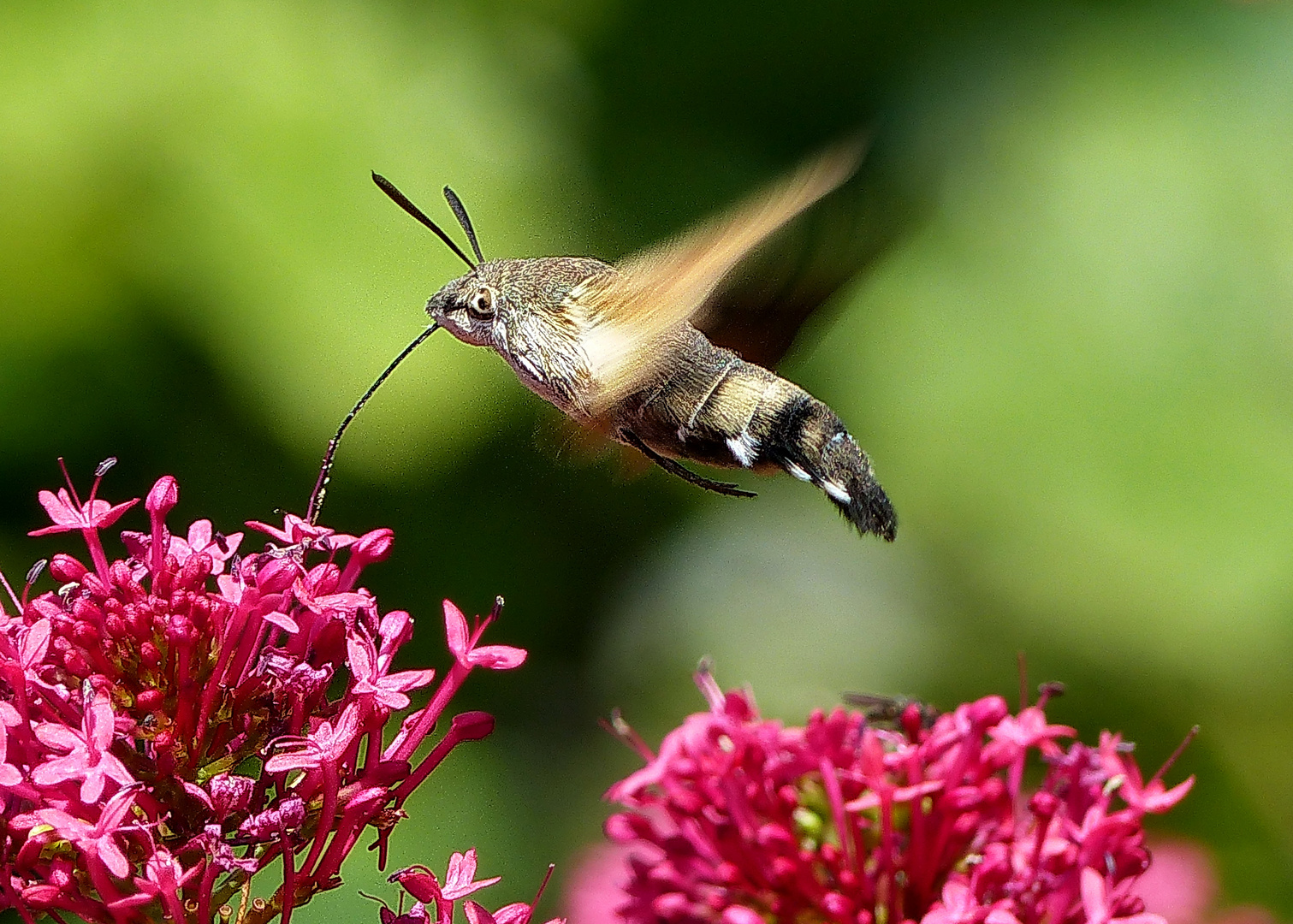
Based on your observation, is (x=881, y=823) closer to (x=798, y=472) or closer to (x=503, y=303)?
(x=798, y=472)

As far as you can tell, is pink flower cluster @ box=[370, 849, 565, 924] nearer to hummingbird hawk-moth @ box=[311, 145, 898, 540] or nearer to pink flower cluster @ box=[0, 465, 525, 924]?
pink flower cluster @ box=[0, 465, 525, 924]

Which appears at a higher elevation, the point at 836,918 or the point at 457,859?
the point at 836,918

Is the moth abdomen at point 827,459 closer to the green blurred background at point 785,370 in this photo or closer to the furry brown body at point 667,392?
the furry brown body at point 667,392

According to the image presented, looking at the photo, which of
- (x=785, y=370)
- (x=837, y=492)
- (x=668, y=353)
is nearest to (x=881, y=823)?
(x=837, y=492)

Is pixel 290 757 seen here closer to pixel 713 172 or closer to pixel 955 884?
pixel 955 884

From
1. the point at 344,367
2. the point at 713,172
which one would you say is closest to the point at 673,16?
the point at 713,172
